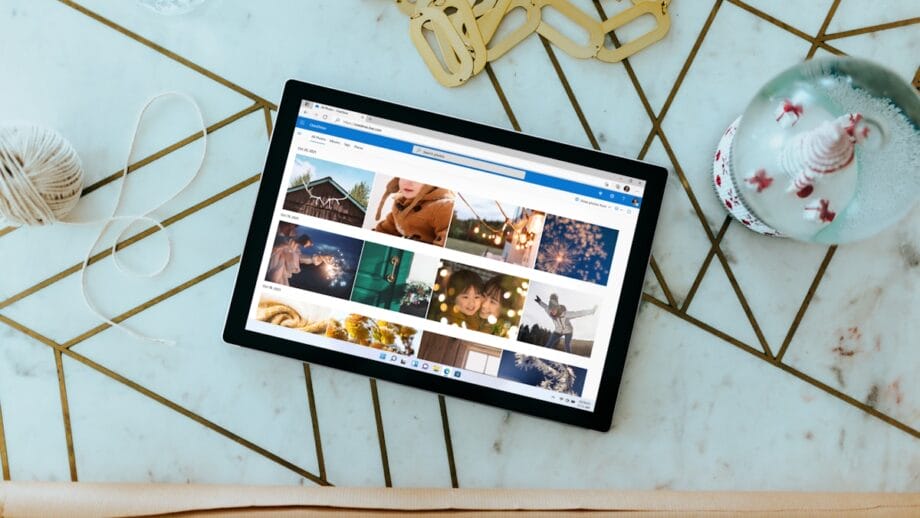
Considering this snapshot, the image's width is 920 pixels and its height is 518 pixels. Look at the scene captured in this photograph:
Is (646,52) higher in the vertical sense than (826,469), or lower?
higher

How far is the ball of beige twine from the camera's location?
579 millimetres

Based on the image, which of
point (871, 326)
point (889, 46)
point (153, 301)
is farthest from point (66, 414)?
point (889, 46)

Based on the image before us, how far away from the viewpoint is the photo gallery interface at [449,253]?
631mm

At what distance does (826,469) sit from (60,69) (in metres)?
0.90

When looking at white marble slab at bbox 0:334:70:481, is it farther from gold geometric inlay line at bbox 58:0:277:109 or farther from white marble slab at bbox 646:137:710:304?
white marble slab at bbox 646:137:710:304

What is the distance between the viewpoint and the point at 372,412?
661 mm

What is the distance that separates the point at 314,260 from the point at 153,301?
0.18m

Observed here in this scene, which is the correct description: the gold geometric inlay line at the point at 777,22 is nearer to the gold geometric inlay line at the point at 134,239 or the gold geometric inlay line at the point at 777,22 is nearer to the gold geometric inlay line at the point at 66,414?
the gold geometric inlay line at the point at 134,239

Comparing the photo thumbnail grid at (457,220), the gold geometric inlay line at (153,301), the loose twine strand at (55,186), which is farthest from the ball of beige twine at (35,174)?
the photo thumbnail grid at (457,220)

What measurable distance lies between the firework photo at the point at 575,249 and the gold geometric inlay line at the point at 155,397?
0.32m

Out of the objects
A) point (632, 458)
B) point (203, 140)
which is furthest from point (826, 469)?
point (203, 140)

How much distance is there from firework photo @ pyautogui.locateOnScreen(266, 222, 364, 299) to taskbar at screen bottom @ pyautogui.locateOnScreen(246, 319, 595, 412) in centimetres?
5

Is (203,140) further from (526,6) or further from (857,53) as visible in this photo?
(857,53)

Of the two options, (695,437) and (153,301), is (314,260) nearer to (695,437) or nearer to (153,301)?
(153,301)
